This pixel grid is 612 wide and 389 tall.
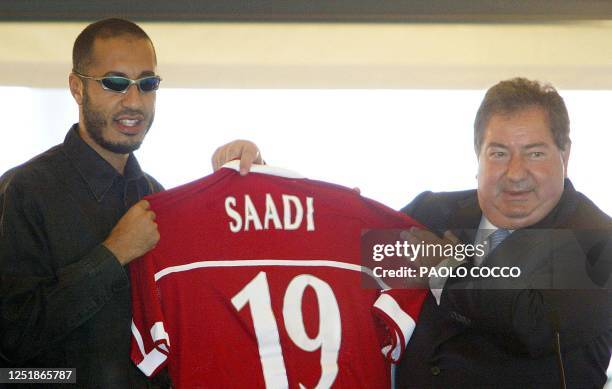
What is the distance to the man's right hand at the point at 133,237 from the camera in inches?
73.5

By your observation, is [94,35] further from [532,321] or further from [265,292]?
[532,321]

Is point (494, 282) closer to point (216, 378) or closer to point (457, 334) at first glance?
point (457, 334)

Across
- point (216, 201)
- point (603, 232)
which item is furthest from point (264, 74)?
point (603, 232)

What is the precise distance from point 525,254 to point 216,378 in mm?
817

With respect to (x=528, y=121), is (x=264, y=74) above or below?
above

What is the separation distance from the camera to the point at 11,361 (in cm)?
193

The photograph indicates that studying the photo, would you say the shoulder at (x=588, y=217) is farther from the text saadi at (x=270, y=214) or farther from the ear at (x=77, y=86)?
the ear at (x=77, y=86)

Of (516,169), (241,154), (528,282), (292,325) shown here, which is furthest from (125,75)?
(528,282)

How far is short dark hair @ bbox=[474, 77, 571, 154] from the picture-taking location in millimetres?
1814

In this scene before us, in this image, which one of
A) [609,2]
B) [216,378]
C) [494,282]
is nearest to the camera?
[494,282]

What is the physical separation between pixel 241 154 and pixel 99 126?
0.39 metres

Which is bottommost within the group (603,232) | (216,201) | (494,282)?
(494,282)

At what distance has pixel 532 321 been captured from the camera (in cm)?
172

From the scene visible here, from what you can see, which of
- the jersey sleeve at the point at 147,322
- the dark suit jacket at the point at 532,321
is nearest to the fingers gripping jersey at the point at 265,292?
the jersey sleeve at the point at 147,322
